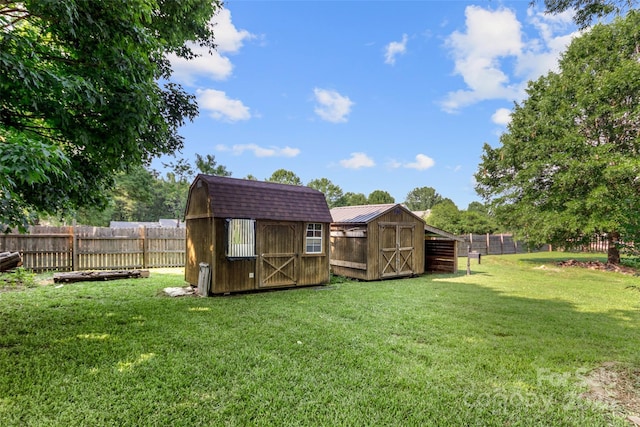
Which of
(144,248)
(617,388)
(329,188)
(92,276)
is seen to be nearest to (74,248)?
(144,248)

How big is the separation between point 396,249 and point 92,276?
9.95 meters

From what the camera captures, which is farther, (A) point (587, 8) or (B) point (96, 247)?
(B) point (96, 247)

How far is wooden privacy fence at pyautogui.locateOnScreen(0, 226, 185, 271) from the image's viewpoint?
10.3 m

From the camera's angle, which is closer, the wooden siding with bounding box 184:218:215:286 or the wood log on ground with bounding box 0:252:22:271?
the wooden siding with bounding box 184:218:215:286

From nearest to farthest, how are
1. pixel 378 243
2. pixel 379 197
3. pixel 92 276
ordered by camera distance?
pixel 92 276
pixel 378 243
pixel 379 197

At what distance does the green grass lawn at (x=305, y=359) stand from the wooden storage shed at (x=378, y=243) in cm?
315

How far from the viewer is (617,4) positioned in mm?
4453

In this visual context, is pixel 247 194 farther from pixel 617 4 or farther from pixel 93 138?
pixel 617 4

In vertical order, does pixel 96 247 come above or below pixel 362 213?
below

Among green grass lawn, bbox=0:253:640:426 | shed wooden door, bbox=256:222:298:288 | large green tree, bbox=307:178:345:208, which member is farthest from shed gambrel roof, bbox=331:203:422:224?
large green tree, bbox=307:178:345:208

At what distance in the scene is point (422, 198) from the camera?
66.1 meters

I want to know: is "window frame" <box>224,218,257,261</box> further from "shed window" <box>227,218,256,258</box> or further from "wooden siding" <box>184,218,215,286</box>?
"wooden siding" <box>184,218,215,286</box>

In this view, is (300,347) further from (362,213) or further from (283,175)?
(283,175)

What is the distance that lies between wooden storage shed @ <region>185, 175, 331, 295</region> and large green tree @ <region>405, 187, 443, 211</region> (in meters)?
58.9
